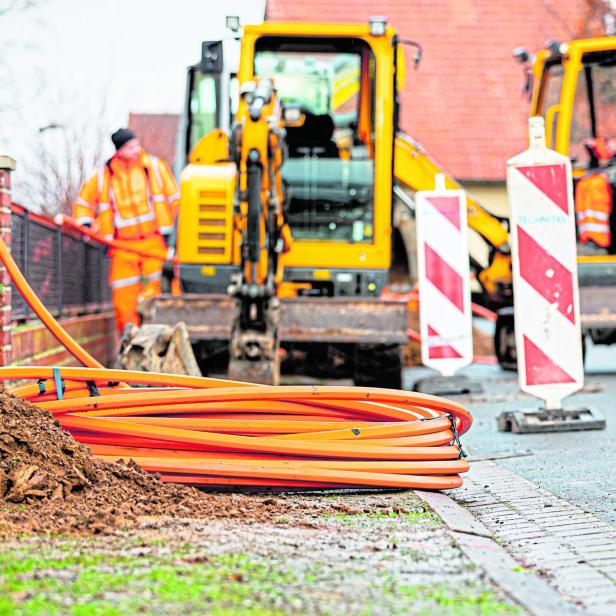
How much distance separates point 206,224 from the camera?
38.7 feet

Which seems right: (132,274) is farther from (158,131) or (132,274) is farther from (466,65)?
(158,131)

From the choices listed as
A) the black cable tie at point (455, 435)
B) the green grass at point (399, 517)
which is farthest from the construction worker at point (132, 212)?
the green grass at point (399, 517)

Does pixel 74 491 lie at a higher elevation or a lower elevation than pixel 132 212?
lower

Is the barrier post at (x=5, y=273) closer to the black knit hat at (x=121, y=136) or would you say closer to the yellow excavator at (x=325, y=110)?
the yellow excavator at (x=325, y=110)

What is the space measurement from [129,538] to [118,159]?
937 centimetres

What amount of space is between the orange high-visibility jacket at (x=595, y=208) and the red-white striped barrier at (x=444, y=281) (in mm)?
3225

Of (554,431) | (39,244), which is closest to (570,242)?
(554,431)

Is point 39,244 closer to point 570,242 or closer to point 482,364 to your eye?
point 570,242

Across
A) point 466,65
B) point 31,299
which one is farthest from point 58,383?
point 466,65

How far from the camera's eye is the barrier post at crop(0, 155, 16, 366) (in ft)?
26.6

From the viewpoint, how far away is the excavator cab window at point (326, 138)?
1186 cm

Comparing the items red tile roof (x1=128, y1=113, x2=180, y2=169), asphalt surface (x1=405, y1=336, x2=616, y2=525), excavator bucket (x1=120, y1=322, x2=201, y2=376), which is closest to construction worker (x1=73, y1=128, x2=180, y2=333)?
excavator bucket (x1=120, y1=322, x2=201, y2=376)

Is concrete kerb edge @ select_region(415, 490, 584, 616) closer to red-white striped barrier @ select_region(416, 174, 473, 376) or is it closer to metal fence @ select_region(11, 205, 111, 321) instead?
metal fence @ select_region(11, 205, 111, 321)

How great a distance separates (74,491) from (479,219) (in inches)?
374
